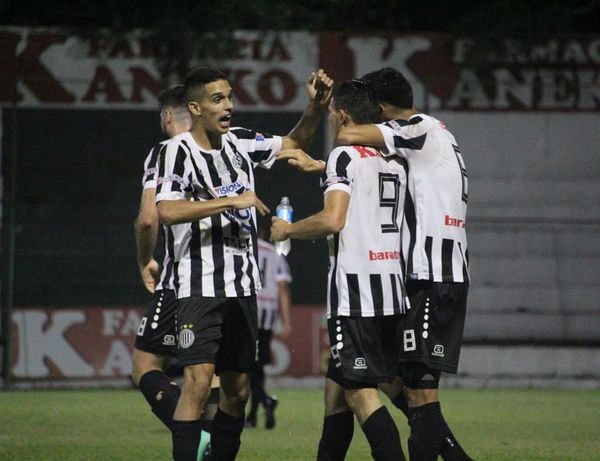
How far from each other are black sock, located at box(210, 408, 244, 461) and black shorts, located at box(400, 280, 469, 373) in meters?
0.97

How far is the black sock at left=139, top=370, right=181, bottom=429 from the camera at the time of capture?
7719 mm

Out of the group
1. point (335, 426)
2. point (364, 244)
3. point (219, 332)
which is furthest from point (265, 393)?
point (364, 244)

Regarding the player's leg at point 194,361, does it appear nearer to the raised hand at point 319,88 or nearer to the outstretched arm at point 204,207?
the outstretched arm at point 204,207

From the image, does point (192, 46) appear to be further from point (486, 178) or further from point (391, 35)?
point (486, 178)

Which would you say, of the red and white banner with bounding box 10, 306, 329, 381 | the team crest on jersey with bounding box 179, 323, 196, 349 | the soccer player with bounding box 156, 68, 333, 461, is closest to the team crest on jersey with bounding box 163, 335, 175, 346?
the soccer player with bounding box 156, 68, 333, 461

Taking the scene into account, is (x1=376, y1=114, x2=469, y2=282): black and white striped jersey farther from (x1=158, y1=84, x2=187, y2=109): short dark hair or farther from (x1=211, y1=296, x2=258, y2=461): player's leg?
(x1=158, y1=84, x2=187, y2=109): short dark hair

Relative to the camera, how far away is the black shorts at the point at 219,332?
679 cm

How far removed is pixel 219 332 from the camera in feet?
22.5

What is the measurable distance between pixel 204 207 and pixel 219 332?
682mm

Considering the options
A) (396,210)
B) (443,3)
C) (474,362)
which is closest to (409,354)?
(396,210)

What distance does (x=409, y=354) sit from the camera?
23.2 feet

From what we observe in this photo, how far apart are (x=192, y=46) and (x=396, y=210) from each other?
11.0 meters

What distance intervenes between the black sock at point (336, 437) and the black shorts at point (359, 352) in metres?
0.20

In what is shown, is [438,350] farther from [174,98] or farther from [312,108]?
[174,98]
